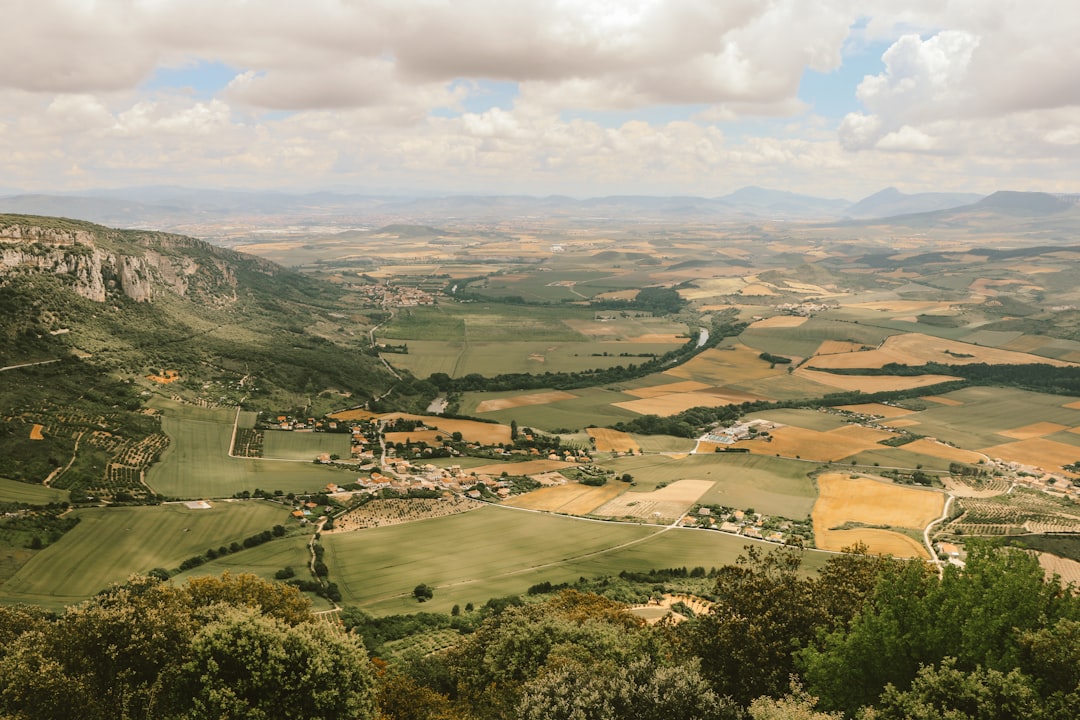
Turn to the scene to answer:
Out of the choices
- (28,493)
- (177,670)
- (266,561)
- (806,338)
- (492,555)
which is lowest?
(492,555)

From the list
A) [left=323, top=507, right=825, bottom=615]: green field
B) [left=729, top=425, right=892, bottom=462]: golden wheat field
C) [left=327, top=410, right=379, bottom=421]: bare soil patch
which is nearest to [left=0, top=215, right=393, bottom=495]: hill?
[left=327, top=410, right=379, bottom=421]: bare soil patch

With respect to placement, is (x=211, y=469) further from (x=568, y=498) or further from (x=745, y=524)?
(x=745, y=524)

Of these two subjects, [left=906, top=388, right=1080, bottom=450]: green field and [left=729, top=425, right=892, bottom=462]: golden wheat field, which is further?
[left=906, top=388, right=1080, bottom=450]: green field

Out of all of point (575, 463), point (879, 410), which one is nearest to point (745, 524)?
point (575, 463)

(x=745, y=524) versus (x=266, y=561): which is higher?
(x=266, y=561)

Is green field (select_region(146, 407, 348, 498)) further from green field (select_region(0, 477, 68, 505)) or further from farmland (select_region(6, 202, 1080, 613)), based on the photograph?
green field (select_region(0, 477, 68, 505))

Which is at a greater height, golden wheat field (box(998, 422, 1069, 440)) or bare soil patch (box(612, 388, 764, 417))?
bare soil patch (box(612, 388, 764, 417))
